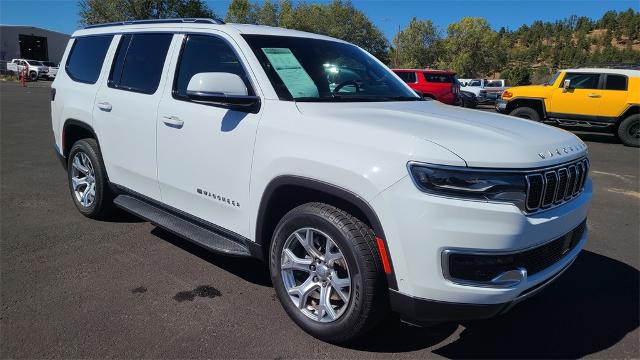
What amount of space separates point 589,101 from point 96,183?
12.9 m

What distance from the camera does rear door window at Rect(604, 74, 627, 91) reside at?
12.9m

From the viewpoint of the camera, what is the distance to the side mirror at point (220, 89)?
2.99 meters

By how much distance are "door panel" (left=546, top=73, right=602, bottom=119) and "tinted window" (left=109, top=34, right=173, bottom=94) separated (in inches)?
485

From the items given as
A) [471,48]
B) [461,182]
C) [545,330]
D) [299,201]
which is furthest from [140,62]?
[471,48]

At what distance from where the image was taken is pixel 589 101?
43.0 ft

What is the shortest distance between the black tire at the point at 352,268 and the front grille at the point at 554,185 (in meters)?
0.85

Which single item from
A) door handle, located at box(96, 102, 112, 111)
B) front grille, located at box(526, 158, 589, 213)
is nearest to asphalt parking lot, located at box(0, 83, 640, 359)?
front grille, located at box(526, 158, 589, 213)

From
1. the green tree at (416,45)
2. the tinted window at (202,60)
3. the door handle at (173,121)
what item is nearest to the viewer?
the tinted window at (202,60)

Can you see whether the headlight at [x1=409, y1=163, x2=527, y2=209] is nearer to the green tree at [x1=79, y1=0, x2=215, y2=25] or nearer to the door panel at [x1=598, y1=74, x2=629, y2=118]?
the door panel at [x1=598, y1=74, x2=629, y2=118]

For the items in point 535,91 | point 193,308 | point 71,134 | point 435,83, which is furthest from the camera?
point 435,83

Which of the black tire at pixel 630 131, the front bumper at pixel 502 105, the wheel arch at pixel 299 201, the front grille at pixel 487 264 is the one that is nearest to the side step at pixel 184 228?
the wheel arch at pixel 299 201

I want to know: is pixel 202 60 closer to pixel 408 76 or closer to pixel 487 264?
pixel 487 264

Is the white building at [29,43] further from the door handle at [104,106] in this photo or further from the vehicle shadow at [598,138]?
the door handle at [104,106]

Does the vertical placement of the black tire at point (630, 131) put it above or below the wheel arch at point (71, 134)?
below
